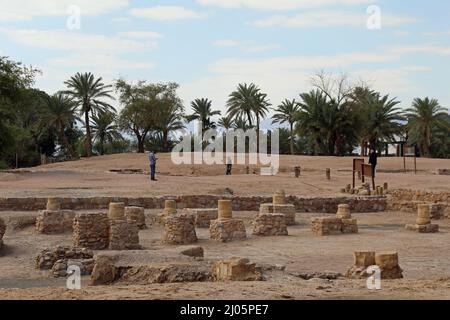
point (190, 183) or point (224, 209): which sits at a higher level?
point (190, 183)

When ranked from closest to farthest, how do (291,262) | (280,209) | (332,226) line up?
(291,262), (332,226), (280,209)

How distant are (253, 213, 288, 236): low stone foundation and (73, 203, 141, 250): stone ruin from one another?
386 centimetres

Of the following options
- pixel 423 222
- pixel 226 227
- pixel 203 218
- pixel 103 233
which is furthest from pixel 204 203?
pixel 103 233

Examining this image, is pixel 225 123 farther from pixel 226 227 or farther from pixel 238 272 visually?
pixel 238 272

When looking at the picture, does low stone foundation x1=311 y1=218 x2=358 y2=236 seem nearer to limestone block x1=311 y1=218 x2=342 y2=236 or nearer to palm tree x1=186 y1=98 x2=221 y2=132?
limestone block x1=311 y1=218 x2=342 y2=236

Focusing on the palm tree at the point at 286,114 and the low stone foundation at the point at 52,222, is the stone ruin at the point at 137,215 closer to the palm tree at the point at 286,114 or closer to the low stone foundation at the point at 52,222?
the low stone foundation at the point at 52,222

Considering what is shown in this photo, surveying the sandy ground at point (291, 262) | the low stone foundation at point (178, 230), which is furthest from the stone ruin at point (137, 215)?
the low stone foundation at point (178, 230)

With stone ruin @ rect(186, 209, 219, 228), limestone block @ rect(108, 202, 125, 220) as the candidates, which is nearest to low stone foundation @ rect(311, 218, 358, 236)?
stone ruin @ rect(186, 209, 219, 228)

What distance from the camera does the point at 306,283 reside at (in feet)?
27.8

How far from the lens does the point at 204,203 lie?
2277 centimetres

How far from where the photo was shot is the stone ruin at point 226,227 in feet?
53.7

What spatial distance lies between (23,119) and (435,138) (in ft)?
112

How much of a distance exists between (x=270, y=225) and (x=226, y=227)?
1.48 metres

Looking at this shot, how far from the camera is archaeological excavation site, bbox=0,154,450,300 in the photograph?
7926mm
